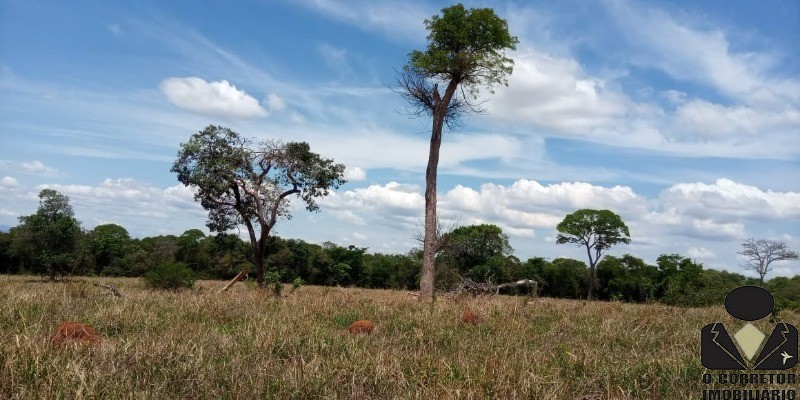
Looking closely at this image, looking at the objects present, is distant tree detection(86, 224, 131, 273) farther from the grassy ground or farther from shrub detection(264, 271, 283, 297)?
the grassy ground

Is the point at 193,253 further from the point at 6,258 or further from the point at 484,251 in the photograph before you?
the point at 484,251

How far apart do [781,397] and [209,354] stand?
17.5 feet

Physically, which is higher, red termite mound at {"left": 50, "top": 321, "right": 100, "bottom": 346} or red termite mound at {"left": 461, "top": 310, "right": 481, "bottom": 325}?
red termite mound at {"left": 461, "top": 310, "right": 481, "bottom": 325}

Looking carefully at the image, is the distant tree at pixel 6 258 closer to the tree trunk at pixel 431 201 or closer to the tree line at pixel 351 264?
the tree line at pixel 351 264

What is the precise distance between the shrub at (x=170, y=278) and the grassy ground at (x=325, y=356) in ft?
36.9

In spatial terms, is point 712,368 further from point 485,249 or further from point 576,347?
point 485,249

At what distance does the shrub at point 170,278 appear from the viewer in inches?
810

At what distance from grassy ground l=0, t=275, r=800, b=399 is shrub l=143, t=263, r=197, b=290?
36.9ft

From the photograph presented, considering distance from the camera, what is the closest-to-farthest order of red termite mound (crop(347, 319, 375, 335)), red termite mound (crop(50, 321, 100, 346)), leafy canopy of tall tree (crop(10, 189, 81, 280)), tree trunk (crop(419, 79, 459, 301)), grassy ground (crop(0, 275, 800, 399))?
1. grassy ground (crop(0, 275, 800, 399))
2. red termite mound (crop(50, 321, 100, 346))
3. red termite mound (crop(347, 319, 375, 335))
4. tree trunk (crop(419, 79, 459, 301))
5. leafy canopy of tall tree (crop(10, 189, 81, 280))

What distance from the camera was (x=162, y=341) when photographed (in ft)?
19.1

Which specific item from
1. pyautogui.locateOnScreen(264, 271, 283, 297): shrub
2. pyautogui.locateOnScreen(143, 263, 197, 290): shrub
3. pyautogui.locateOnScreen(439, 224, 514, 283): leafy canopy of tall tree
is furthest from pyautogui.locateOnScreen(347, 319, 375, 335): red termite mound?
pyautogui.locateOnScreen(439, 224, 514, 283): leafy canopy of tall tree

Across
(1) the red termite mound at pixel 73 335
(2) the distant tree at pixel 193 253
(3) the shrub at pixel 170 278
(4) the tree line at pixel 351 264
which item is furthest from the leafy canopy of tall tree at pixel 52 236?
(1) the red termite mound at pixel 73 335

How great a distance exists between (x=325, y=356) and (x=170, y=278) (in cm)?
1693

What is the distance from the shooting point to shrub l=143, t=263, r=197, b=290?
20562mm
